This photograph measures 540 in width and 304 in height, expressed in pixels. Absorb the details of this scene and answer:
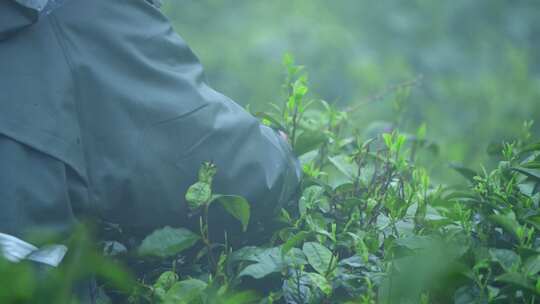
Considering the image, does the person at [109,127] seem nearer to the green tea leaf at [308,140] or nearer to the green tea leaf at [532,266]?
the green tea leaf at [308,140]

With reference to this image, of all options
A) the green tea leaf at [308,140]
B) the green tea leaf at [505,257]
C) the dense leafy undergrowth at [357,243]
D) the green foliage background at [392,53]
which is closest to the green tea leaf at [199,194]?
the dense leafy undergrowth at [357,243]

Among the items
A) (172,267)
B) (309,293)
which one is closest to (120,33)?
(172,267)

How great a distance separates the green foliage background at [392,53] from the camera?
5.07 meters

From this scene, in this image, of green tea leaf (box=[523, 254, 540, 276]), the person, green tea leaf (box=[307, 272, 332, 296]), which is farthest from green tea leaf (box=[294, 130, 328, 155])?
green tea leaf (box=[523, 254, 540, 276])

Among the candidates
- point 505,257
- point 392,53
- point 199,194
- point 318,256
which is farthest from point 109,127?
point 392,53

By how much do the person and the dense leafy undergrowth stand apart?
0.23 ft

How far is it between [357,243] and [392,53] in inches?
181

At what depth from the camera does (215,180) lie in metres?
1.61

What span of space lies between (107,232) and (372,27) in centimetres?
505

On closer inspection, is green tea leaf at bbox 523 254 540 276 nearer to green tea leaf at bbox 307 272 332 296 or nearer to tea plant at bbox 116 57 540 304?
tea plant at bbox 116 57 540 304

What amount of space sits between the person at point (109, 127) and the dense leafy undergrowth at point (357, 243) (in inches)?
2.7

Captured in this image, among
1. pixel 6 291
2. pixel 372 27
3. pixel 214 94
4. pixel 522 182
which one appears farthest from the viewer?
pixel 372 27

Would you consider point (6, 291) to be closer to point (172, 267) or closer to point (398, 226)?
point (172, 267)

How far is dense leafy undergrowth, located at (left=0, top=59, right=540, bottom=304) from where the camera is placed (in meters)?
1.46
